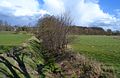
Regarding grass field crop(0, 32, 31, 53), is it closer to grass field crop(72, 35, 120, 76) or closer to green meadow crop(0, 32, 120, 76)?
green meadow crop(0, 32, 120, 76)

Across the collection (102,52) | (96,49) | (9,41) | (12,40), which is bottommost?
(96,49)

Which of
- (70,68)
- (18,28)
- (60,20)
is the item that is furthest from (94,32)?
(70,68)

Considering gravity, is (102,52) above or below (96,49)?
above

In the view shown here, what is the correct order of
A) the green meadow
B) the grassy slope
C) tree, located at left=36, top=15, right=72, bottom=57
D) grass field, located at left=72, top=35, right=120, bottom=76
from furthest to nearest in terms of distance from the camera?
the grassy slope
tree, located at left=36, top=15, right=72, bottom=57
the green meadow
grass field, located at left=72, top=35, right=120, bottom=76

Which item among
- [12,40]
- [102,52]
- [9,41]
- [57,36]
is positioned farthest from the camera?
[12,40]

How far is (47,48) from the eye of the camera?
46.9 meters

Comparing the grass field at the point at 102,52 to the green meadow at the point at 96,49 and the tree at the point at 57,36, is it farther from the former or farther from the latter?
the tree at the point at 57,36

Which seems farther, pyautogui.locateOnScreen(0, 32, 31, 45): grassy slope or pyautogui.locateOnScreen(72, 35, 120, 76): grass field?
pyautogui.locateOnScreen(0, 32, 31, 45): grassy slope

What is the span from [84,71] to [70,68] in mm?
1685

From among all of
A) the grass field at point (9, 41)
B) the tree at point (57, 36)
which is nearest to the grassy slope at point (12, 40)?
the grass field at point (9, 41)

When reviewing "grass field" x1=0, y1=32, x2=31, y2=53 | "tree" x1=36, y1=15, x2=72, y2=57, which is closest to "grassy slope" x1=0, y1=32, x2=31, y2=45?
"grass field" x1=0, y1=32, x2=31, y2=53

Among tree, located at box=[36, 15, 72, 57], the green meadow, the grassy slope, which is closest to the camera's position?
the green meadow

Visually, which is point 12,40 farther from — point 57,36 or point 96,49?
point 57,36

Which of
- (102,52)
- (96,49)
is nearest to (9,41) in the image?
(96,49)
